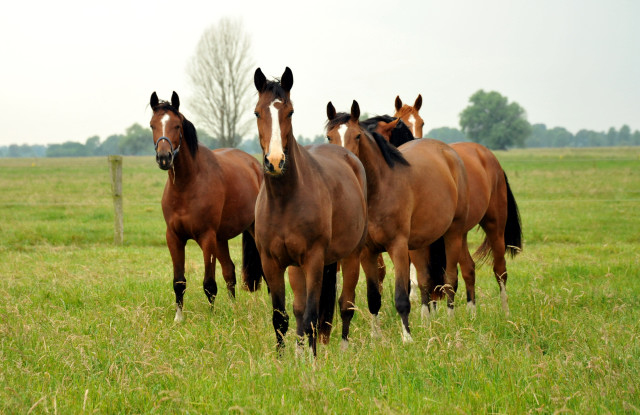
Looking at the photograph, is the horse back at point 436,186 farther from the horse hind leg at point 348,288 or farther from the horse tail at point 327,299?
the horse tail at point 327,299

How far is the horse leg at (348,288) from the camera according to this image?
5161 mm

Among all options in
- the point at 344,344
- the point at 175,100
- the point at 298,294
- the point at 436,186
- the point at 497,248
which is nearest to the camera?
the point at 298,294

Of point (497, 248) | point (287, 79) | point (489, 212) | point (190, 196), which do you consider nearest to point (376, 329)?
point (287, 79)

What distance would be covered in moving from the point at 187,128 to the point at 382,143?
221cm

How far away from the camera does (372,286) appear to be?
5.36 meters

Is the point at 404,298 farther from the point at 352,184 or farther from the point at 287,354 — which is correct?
the point at 287,354

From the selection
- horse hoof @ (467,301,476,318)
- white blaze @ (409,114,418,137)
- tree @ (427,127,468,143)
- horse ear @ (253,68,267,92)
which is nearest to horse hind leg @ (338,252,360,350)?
horse hoof @ (467,301,476,318)

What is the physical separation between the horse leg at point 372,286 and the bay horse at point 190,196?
1816 millimetres

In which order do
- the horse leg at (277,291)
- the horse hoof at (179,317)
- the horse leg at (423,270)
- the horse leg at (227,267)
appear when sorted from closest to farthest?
the horse leg at (277,291)
the horse hoof at (179,317)
the horse leg at (423,270)
the horse leg at (227,267)

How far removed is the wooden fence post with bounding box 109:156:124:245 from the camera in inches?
477

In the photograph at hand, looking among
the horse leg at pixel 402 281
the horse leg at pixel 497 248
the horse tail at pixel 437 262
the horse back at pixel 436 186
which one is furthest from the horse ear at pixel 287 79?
the horse leg at pixel 497 248

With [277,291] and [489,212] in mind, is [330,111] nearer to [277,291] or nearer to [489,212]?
[277,291]

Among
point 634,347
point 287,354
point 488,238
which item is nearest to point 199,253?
point 488,238

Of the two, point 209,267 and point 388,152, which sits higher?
point 388,152
